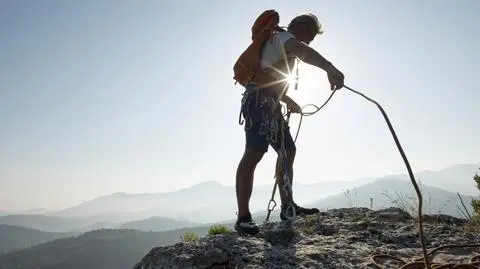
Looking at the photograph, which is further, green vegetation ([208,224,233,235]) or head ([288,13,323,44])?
head ([288,13,323,44])

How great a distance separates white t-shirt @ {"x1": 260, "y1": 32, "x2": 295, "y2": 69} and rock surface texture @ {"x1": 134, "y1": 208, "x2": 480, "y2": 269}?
204cm

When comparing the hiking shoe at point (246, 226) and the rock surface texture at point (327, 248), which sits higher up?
the hiking shoe at point (246, 226)

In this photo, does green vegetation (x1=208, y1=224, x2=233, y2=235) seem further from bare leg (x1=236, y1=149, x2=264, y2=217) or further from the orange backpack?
the orange backpack

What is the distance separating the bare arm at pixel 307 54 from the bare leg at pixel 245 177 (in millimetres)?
1242

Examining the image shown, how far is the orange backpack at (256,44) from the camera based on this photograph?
178 inches

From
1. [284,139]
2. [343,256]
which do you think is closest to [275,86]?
[284,139]

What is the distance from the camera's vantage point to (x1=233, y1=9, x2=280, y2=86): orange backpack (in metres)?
4.52

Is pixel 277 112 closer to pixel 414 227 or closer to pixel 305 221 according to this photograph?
pixel 305 221

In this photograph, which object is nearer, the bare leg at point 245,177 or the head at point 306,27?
the bare leg at point 245,177

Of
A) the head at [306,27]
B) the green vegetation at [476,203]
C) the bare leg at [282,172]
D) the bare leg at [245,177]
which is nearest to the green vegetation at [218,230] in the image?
the bare leg at [245,177]

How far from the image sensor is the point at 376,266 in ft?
9.91

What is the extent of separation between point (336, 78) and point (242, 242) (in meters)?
1.91

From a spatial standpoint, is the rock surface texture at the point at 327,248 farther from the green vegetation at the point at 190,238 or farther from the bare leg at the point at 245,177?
the bare leg at the point at 245,177

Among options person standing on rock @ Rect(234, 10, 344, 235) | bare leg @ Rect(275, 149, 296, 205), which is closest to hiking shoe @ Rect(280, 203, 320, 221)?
bare leg @ Rect(275, 149, 296, 205)
